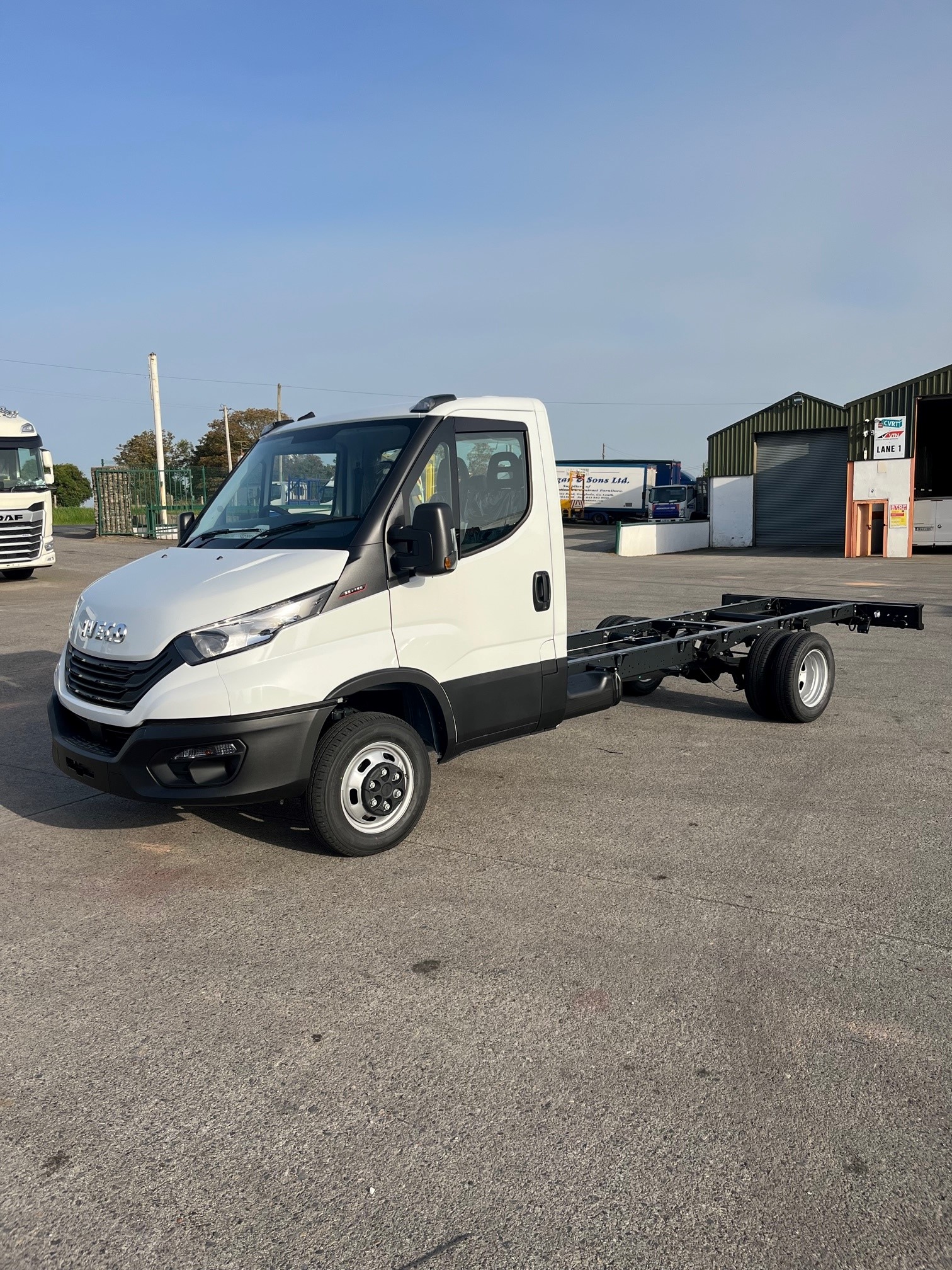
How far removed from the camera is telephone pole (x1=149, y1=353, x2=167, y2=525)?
3816 centimetres

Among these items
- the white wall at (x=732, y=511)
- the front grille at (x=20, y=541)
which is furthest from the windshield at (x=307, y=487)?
the white wall at (x=732, y=511)

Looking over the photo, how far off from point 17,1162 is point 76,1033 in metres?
0.69

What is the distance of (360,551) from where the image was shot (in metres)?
5.04

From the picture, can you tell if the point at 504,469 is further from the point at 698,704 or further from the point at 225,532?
the point at 698,704

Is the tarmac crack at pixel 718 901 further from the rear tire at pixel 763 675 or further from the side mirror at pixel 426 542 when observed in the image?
the rear tire at pixel 763 675

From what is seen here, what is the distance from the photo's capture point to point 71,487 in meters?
98.5

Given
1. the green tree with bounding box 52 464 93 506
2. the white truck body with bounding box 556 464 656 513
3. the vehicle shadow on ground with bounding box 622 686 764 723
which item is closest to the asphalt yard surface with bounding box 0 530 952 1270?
the vehicle shadow on ground with bounding box 622 686 764 723

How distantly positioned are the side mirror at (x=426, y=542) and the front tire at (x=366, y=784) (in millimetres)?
787

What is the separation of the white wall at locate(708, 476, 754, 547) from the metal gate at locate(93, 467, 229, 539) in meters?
19.3

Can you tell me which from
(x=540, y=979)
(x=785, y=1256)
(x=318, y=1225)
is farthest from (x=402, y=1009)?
(x=785, y=1256)

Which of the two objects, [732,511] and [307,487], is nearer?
[307,487]

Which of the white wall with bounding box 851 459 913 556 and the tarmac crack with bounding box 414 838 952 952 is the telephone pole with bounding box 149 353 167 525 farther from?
the tarmac crack with bounding box 414 838 952 952

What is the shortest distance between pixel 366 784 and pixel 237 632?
1.03m

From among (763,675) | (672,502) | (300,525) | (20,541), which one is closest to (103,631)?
(300,525)
